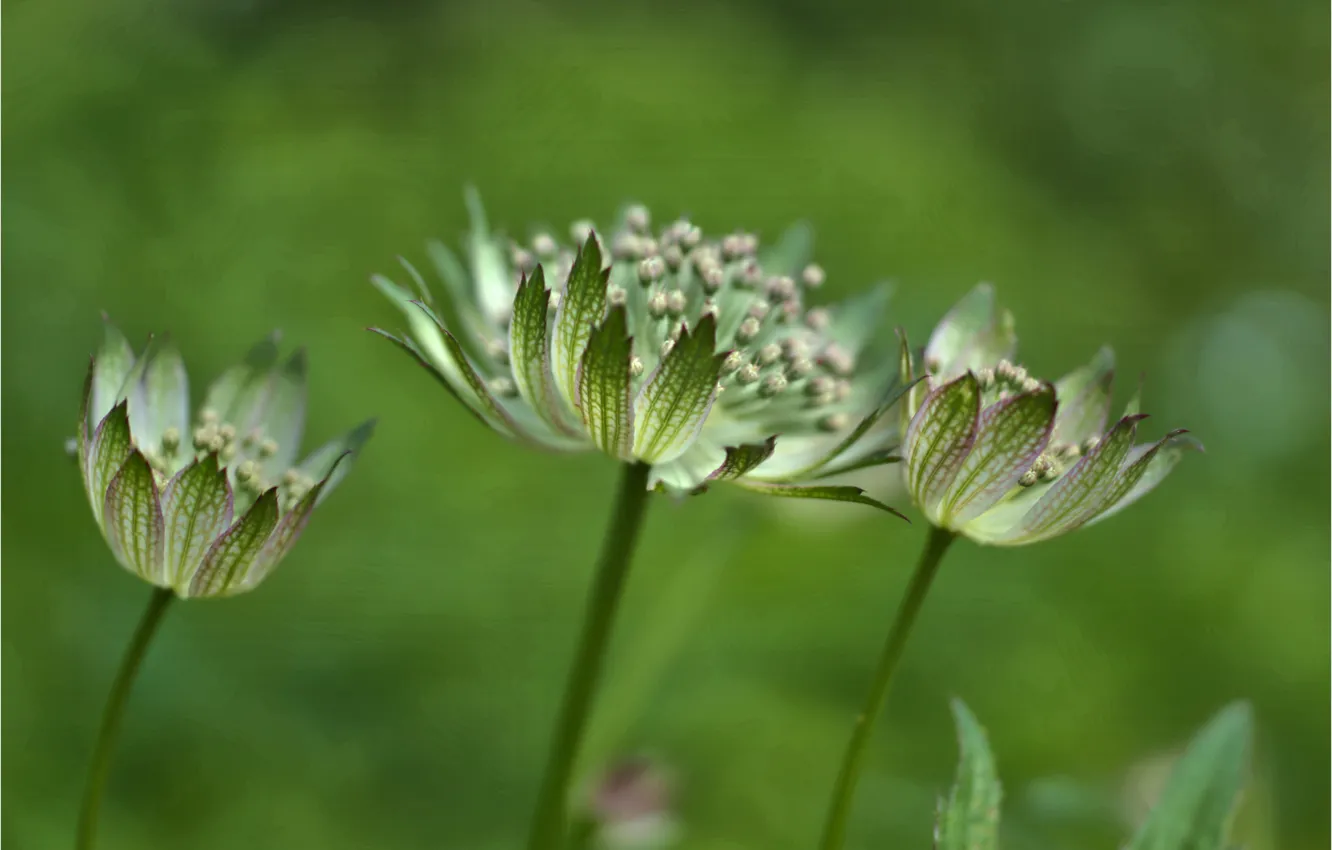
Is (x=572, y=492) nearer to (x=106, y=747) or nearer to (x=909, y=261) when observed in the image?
(x=909, y=261)

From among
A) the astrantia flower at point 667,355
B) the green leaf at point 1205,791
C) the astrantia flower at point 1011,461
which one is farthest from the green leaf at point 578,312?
the green leaf at point 1205,791

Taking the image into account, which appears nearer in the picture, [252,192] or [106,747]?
[106,747]

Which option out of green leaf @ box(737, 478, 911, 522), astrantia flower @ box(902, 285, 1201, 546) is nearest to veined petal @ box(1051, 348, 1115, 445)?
astrantia flower @ box(902, 285, 1201, 546)

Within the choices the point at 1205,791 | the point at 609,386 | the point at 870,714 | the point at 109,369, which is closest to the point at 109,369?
the point at 109,369

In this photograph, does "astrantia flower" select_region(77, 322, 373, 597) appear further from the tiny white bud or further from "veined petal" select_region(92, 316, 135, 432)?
the tiny white bud

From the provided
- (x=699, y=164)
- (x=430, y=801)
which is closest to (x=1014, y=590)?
(x=430, y=801)

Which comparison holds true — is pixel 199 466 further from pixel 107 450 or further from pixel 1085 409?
pixel 1085 409

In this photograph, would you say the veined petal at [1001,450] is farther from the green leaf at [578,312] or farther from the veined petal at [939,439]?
the green leaf at [578,312]
